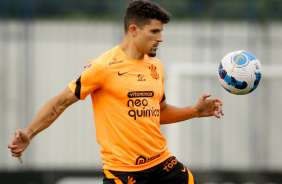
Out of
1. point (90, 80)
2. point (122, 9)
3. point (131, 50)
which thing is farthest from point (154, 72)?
point (122, 9)

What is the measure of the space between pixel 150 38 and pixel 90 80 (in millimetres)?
739

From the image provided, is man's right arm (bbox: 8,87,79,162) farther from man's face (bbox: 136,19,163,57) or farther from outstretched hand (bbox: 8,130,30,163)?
man's face (bbox: 136,19,163,57)

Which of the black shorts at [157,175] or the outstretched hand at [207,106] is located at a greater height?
the outstretched hand at [207,106]

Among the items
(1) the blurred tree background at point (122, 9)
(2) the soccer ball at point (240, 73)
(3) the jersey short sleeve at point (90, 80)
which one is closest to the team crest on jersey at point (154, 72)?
(3) the jersey short sleeve at point (90, 80)

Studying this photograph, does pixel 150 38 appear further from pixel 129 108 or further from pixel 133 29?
pixel 129 108

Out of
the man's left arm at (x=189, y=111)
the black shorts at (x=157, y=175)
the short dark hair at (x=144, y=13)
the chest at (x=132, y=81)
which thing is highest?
the short dark hair at (x=144, y=13)

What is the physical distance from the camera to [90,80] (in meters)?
4.91

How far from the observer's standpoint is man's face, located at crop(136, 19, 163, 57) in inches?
204

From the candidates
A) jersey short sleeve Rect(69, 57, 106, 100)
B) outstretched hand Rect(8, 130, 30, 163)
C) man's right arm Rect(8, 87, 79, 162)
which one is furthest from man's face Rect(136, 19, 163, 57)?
outstretched hand Rect(8, 130, 30, 163)

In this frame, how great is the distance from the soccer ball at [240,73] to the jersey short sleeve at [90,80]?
1.23m

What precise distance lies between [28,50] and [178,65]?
114 inches

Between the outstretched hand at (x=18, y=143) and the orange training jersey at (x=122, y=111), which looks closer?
the outstretched hand at (x=18, y=143)

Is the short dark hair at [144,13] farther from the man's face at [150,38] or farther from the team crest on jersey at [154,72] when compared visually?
the team crest on jersey at [154,72]

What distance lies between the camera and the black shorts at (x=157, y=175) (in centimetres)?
491
